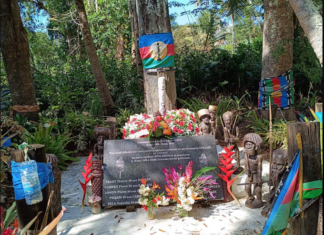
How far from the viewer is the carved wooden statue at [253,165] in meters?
3.41

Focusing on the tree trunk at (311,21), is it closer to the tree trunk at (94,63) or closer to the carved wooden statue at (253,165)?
the carved wooden statue at (253,165)

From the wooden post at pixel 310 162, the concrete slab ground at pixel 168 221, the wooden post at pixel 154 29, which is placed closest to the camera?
the wooden post at pixel 310 162

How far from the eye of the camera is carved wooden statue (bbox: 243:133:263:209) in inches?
134

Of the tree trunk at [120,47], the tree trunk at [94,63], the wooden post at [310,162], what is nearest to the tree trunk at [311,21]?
the wooden post at [310,162]

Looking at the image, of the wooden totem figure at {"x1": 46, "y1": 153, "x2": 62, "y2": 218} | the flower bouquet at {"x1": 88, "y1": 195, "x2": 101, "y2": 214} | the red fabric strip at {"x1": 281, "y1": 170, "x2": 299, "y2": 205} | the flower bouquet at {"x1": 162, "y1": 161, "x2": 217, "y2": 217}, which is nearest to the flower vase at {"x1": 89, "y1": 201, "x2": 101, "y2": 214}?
→ the flower bouquet at {"x1": 88, "y1": 195, "x2": 101, "y2": 214}

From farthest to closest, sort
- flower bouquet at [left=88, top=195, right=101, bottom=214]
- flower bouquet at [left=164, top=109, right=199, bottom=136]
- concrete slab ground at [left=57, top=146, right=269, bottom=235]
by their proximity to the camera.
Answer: flower bouquet at [left=164, top=109, right=199, bottom=136] < flower bouquet at [left=88, top=195, right=101, bottom=214] < concrete slab ground at [left=57, top=146, right=269, bottom=235]

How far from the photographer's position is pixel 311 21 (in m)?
3.38

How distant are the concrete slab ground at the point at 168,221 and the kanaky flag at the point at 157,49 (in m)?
2.40

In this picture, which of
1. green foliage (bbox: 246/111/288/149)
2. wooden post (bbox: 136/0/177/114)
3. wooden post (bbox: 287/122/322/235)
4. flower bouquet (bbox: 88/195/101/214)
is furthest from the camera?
green foliage (bbox: 246/111/288/149)

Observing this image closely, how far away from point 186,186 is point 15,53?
4749 mm

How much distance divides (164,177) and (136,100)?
4868 mm

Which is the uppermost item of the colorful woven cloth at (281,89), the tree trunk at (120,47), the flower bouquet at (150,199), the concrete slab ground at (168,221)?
the tree trunk at (120,47)

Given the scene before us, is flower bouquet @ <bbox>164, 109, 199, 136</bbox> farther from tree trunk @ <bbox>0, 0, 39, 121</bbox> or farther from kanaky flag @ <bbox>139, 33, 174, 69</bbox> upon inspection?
tree trunk @ <bbox>0, 0, 39, 121</bbox>

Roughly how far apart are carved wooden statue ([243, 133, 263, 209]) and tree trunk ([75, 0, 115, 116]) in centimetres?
567
